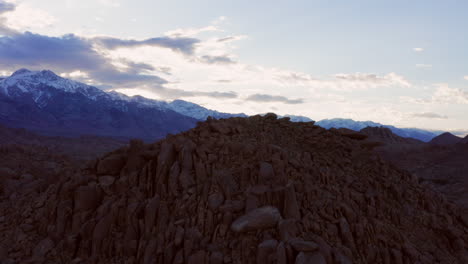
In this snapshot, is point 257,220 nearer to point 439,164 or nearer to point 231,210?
point 231,210

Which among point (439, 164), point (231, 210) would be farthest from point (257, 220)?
point (439, 164)

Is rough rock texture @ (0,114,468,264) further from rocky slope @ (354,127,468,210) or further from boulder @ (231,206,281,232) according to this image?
rocky slope @ (354,127,468,210)

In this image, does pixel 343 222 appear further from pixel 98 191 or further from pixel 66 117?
pixel 66 117

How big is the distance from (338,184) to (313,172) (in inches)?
37.5

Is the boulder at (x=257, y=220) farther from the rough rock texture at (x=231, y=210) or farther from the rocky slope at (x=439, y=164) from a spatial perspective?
the rocky slope at (x=439, y=164)

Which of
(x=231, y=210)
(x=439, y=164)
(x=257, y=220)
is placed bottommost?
(x=439, y=164)

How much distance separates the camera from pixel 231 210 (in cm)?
909

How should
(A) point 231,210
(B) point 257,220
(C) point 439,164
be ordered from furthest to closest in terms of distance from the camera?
(C) point 439,164
(A) point 231,210
(B) point 257,220

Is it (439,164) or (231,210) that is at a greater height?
(231,210)

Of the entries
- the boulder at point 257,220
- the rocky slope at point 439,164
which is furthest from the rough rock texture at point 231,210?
the rocky slope at point 439,164

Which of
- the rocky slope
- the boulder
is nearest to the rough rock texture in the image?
the boulder

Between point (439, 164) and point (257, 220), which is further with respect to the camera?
point (439, 164)

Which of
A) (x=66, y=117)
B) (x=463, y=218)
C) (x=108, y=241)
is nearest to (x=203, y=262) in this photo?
(x=108, y=241)

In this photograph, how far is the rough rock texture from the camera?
8.59 metres
